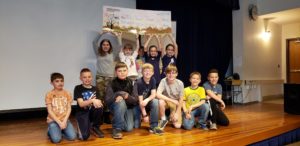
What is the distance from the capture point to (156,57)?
144 inches

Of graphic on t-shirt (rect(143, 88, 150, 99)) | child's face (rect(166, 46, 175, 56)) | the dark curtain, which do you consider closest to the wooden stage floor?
graphic on t-shirt (rect(143, 88, 150, 99))

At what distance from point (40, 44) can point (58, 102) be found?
1.66 metres

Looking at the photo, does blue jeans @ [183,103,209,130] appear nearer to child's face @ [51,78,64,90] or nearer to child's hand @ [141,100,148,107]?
child's hand @ [141,100,148,107]

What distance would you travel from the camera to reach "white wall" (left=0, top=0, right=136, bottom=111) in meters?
3.58

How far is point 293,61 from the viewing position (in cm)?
716

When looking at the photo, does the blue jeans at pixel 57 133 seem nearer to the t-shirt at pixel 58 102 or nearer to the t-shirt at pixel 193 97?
the t-shirt at pixel 58 102

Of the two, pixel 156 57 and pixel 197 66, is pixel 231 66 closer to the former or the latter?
pixel 197 66

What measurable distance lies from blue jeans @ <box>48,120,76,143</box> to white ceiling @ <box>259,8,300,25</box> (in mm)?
5197

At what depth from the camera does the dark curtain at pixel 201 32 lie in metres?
4.80

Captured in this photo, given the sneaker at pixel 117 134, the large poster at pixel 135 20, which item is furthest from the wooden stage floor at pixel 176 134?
the large poster at pixel 135 20

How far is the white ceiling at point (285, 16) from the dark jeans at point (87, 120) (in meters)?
4.91

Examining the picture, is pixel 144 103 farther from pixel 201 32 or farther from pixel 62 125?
pixel 201 32

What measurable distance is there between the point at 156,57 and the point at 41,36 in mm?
1715

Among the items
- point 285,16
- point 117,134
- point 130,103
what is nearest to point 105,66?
point 130,103
